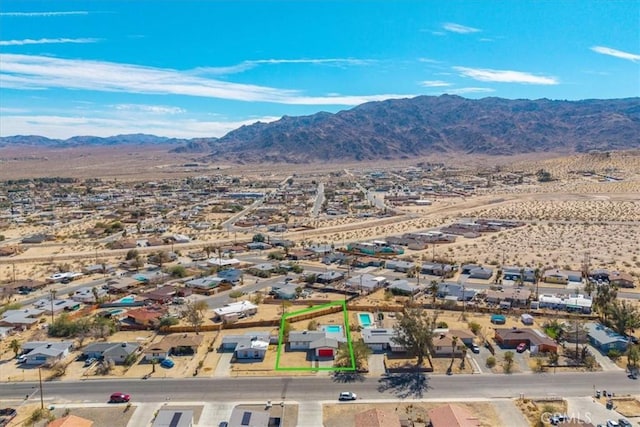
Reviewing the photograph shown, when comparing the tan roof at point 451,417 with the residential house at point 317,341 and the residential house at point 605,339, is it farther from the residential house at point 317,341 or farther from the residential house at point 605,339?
the residential house at point 605,339

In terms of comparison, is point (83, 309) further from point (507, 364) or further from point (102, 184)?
point (102, 184)

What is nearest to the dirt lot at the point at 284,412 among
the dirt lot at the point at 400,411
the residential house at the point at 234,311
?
the dirt lot at the point at 400,411

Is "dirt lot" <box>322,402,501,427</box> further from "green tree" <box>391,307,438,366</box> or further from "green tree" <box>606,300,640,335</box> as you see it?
"green tree" <box>606,300,640,335</box>

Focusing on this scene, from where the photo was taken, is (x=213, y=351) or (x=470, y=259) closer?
(x=213, y=351)

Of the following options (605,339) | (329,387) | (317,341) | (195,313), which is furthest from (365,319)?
(605,339)

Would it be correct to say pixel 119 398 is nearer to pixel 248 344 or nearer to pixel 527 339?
pixel 248 344

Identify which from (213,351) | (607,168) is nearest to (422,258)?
(213,351)
